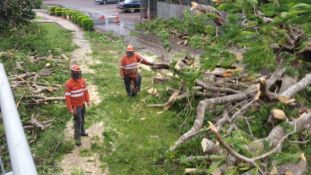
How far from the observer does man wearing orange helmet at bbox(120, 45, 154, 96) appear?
1080 cm

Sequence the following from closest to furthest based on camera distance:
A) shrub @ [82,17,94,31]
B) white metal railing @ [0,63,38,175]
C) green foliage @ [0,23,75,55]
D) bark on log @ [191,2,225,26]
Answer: white metal railing @ [0,63,38,175]
bark on log @ [191,2,225,26]
green foliage @ [0,23,75,55]
shrub @ [82,17,94,31]

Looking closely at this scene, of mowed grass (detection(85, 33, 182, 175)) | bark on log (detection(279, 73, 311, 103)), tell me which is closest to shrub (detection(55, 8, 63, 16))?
mowed grass (detection(85, 33, 182, 175))

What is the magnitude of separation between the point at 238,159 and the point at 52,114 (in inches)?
223

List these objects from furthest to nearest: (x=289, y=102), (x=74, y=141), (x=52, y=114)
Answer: (x=52, y=114) < (x=74, y=141) < (x=289, y=102)

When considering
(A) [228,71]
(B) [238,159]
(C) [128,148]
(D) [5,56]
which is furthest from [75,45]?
(B) [238,159]

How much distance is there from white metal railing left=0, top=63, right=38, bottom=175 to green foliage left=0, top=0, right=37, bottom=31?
19982 millimetres

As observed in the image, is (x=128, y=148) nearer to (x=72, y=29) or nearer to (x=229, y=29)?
(x=229, y=29)

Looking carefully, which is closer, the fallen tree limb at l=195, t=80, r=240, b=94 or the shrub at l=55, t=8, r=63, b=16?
the fallen tree limb at l=195, t=80, r=240, b=94

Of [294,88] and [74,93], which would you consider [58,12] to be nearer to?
[74,93]

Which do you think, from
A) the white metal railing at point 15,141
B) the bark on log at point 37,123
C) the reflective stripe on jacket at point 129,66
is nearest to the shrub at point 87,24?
the reflective stripe on jacket at point 129,66

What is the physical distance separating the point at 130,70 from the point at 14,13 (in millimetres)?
12477

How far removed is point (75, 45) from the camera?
19453mm

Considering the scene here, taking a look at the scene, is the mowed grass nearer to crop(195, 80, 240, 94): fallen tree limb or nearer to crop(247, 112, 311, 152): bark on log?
crop(195, 80, 240, 94): fallen tree limb

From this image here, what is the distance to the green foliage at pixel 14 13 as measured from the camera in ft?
66.1
